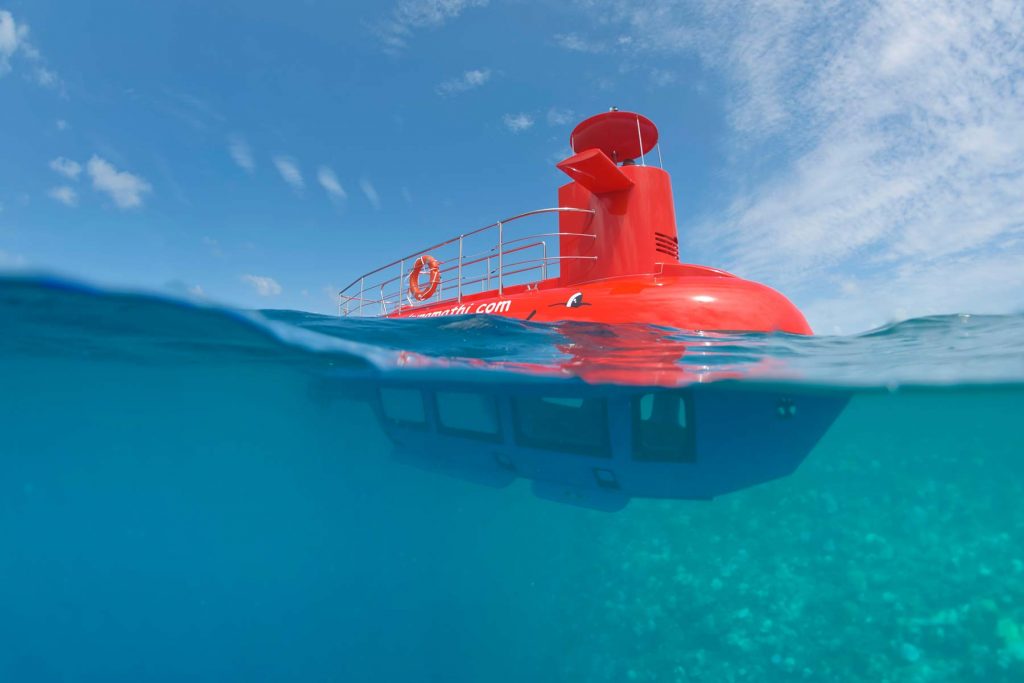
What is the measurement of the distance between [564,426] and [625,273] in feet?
8.34

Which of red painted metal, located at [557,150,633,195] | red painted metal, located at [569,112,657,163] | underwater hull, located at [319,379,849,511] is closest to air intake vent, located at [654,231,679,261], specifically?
red painted metal, located at [557,150,633,195]

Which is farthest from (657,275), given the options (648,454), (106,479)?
(106,479)

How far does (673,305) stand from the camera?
5.44 m

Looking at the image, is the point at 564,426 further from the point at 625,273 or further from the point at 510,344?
the point at 625,273

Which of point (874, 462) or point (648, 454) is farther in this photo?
point (874, 462)

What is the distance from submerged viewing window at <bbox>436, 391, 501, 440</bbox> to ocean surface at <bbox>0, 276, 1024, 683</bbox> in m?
0.60

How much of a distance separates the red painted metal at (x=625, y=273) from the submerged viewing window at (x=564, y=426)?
59.5 inches

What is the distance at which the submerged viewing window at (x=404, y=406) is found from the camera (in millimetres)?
9031

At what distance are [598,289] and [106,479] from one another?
1976 cm

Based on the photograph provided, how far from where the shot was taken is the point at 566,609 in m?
10.7

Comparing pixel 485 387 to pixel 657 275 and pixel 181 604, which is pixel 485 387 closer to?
pixel 657 275

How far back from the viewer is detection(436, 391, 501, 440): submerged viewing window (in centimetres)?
745

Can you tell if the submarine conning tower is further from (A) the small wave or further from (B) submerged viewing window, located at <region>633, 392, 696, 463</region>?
(B) submerged viewing window, located at <region>633, 392, 696, 463</region>

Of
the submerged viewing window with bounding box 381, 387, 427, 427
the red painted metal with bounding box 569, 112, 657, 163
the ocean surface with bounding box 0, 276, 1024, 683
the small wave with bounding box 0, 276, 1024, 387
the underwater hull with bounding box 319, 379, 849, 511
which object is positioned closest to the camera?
the small wave with bounding box 0, 276, 1024, 387
